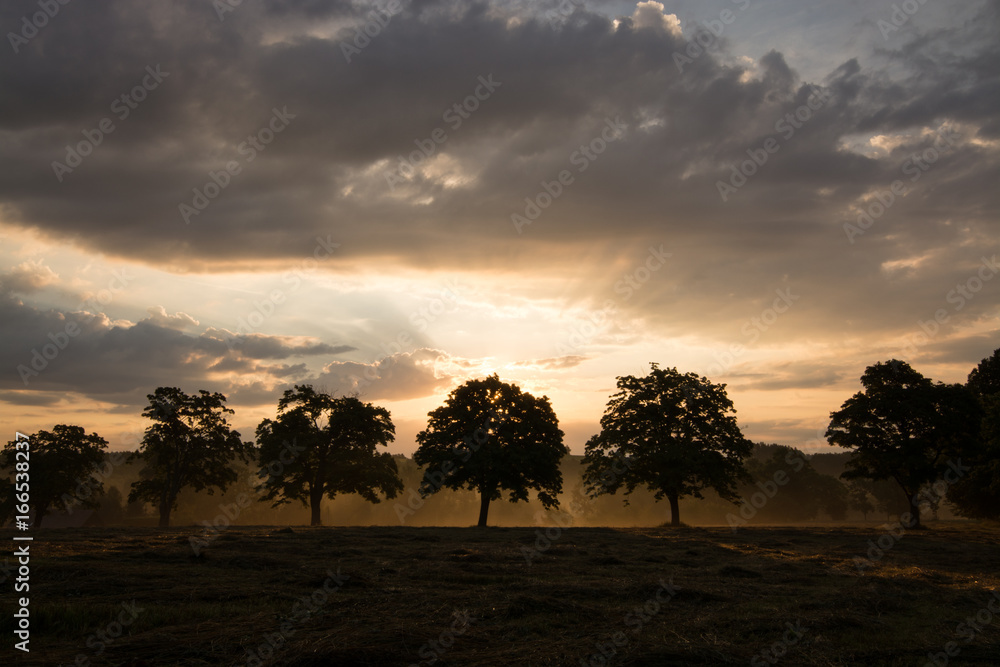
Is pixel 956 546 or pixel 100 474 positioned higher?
pixel 100 474

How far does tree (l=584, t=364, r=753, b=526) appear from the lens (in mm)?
49500

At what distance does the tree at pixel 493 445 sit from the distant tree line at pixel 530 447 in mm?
121

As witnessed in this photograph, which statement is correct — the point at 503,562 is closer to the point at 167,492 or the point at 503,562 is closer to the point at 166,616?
the point at 166,616

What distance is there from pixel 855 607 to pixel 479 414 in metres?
40.3

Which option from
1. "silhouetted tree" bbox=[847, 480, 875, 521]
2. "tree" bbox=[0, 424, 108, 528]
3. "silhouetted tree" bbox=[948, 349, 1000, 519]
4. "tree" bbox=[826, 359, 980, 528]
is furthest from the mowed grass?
"silhouetted tree" bbox=[847, 480, 875, 521]

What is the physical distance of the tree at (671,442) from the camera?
1949 inches

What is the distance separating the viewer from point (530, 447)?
50031mm

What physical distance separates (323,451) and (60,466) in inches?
968

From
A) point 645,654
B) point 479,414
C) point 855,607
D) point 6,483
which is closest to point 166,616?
point 645,654

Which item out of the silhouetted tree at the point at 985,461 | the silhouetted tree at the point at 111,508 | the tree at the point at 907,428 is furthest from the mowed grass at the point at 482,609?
the silhouetted tree at the point at 111,508

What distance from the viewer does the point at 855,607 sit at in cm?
1179

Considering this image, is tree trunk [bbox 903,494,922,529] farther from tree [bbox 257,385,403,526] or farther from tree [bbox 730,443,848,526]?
tree [bbox 730,443,848,526]

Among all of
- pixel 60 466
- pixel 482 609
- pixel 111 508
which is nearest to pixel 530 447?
pixel 482 609

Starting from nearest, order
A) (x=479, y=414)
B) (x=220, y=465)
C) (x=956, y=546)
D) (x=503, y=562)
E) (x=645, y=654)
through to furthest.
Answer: (x=645, y=654)
(x=503, y=562)
(x=956, y=546)
(x=479, y=414)
(x=220, y=465)
